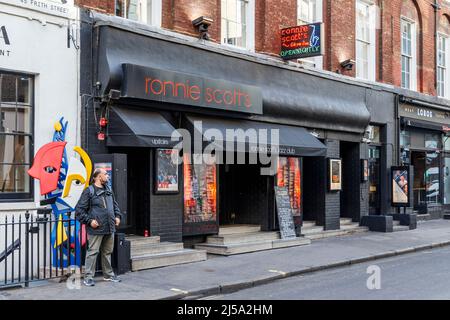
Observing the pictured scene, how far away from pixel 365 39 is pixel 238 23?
6265 millimetres

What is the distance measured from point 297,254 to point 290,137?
3.22 metres

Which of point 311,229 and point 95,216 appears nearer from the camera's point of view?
point 95,216

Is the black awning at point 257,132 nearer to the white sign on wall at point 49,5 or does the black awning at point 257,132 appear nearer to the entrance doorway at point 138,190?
the entrance doorway at point 138,190

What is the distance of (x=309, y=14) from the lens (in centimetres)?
1798

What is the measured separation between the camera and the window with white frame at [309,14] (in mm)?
17547

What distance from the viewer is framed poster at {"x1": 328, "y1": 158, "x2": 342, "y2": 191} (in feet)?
56.7

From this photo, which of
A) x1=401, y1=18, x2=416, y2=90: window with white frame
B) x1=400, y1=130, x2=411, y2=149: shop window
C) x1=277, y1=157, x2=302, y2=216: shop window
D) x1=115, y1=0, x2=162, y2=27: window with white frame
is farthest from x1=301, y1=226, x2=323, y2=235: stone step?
x1=401, y1=18, x2=416, y2=90: window with white frame

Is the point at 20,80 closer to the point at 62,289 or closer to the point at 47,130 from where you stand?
the point at 47,130

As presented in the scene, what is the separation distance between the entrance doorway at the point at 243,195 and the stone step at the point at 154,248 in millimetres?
3458

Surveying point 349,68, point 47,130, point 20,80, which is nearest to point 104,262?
point 47,130

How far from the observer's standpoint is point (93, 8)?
11.9m

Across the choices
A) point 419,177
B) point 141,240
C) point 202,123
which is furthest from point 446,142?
point 141,240

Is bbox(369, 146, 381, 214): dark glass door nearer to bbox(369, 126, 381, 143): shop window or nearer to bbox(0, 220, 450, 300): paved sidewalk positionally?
bbox(369, 126, 381, 143): shop window

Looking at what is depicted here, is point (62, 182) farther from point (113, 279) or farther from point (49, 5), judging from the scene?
point (49, 5)
